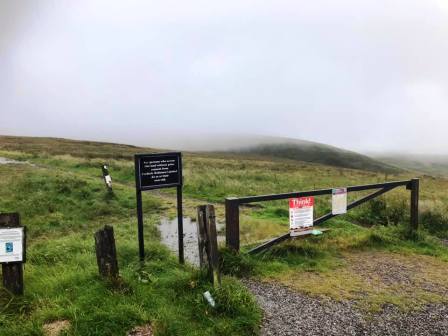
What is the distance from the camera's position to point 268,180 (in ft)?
82.9

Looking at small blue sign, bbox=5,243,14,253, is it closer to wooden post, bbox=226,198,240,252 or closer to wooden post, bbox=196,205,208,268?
wooden post, bbox=196,205,208,268

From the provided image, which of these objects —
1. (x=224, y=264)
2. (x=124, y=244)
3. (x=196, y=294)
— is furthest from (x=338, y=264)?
(x=124, y=244)

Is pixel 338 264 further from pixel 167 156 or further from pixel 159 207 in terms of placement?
pixel 159 207

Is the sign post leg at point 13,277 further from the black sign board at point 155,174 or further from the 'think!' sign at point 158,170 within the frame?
the 'think!' sign at point 158,170

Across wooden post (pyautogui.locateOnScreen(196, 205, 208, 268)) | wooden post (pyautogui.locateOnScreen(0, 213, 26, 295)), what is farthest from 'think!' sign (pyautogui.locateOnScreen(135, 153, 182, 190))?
wooden post (pyautogui.locateOnScreen(0, 213, 26, 295))

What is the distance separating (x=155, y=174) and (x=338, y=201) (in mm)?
4683

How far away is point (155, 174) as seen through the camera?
303 inches

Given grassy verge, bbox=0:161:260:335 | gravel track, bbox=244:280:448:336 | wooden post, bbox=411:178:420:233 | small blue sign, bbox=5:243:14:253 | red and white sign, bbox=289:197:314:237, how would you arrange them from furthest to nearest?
wooden post, bbox=411:178:420:233 < red and white sign, bbox=289:197:314:237 < gravel track, bbox=244:280:448:336 < small blue sign, bbox=5:243:14:253 < grassy verge, bbox=0:161:260:335

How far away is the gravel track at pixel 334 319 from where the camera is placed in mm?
5816

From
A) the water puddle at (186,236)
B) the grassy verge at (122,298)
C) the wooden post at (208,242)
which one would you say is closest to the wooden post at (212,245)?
the wooden post at (208,242)

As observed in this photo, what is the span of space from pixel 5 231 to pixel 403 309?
6061 mm

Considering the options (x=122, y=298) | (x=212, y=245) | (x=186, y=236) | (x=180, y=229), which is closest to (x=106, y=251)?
(x=122, y=298)

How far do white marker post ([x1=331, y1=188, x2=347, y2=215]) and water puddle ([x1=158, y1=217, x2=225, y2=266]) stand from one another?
9.51 ft

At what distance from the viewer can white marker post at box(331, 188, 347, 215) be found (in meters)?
9.93
